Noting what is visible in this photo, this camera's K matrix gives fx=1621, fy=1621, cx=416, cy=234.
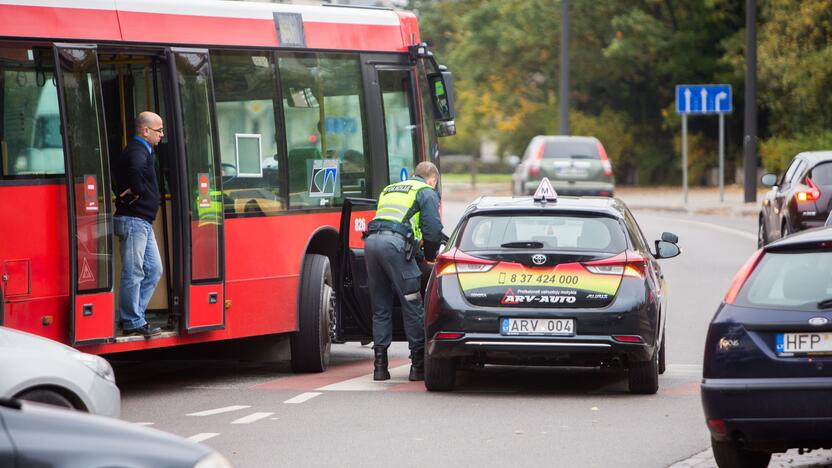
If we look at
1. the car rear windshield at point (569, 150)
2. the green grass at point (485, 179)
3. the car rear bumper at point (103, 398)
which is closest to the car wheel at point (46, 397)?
the car rear bumper at point (103, 398)

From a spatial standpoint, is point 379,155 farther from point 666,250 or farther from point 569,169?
point 569,169

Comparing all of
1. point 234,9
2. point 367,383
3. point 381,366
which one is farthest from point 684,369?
point 234,9

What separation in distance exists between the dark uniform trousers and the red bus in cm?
60

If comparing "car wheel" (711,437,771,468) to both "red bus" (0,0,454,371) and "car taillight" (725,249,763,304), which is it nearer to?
"car taillight" (725,249,763,304)

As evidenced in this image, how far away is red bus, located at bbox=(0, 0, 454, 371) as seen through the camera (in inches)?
396

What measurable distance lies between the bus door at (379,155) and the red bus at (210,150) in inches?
0.8

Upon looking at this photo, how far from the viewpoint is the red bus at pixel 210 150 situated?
33.0ft

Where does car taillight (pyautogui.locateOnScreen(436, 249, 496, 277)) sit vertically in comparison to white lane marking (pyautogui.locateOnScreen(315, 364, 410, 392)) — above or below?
above

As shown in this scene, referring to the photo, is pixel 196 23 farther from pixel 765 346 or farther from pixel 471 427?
pixel 765 346

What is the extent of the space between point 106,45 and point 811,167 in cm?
1157

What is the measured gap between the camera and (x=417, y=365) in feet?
39.0

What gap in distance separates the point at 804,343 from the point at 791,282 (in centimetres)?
34

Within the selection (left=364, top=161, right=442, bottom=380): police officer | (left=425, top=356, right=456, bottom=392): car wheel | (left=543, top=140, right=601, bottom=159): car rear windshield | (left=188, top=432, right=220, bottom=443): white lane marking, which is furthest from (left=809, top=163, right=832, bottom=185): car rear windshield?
(left=543, top=140, right=601, bottom=159): car rear windshield

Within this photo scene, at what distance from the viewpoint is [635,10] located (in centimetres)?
4834
